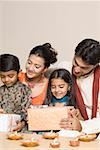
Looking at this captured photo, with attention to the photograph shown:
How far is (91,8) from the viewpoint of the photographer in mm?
1965

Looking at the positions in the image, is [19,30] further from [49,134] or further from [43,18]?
[49,134]

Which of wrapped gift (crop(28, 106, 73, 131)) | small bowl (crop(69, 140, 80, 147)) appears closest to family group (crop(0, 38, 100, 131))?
wrapped gift (crop(28, 106, 73, 131))

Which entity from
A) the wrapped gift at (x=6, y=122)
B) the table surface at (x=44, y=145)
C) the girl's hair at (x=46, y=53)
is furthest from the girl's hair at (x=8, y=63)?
the table surface at (x=44, y=145)

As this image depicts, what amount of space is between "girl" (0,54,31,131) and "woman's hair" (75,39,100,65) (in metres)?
0.30

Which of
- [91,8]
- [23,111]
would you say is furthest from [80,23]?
[23,111]

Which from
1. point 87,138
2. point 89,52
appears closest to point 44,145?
point 87,138

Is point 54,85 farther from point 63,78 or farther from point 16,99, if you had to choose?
point 16,99

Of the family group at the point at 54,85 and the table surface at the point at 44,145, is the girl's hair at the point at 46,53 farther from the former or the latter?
the table surface at the point at 44,145

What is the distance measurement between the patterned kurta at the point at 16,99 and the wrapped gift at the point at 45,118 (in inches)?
8.7

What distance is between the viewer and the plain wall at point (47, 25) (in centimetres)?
197

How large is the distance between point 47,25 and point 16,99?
56 centimetres

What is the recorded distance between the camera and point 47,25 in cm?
199

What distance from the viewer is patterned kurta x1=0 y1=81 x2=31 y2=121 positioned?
160 centimetres

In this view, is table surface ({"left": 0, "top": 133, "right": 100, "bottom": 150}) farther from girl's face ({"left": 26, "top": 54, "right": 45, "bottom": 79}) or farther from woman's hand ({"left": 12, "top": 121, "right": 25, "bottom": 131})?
girl's face ({"left": 26, "top": 54, "right": 45, "bottom": 79})
